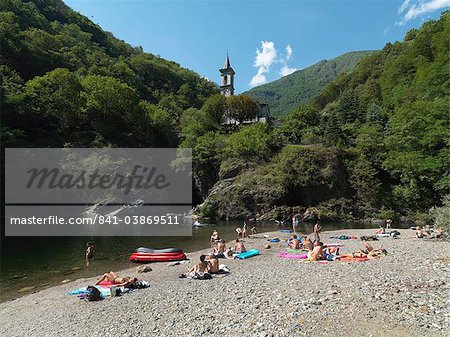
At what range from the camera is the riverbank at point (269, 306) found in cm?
728

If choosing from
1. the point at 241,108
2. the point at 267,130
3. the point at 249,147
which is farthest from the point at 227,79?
the point at 249,147

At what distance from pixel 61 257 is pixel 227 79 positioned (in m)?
94.5

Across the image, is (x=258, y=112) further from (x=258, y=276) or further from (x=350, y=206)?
(x=258, y=276)

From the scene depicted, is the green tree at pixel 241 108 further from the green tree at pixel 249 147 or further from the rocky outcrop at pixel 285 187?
the rocky outcrop at pixel 285 187

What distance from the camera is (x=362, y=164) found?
178 ft

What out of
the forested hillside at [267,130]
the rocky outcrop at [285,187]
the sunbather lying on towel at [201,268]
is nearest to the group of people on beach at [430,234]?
the sunbather lying on towel at [201,268]

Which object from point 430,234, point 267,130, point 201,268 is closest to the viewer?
point 201,268

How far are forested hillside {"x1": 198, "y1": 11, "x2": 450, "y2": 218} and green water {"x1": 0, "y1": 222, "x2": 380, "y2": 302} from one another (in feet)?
66.9

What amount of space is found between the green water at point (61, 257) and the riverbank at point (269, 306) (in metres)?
2.75

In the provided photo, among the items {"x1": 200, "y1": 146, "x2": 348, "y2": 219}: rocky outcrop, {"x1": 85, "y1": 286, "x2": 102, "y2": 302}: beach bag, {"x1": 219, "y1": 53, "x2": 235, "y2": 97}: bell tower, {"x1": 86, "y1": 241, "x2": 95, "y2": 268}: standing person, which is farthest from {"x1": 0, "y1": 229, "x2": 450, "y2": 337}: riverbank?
{"x1": 219, "y1": 53, "x2": 235, "y2": 97}: bell tower

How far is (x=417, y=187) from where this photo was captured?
46.2 meters

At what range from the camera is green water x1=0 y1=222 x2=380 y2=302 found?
54.3 feet

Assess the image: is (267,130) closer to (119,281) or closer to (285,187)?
(285,187)

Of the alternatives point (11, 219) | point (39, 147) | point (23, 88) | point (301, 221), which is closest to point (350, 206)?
point (301, 221)
